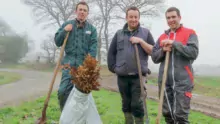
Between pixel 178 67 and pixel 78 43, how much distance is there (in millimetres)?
1764

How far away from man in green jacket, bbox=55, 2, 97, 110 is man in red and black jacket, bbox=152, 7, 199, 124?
127cm

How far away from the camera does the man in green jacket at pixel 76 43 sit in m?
4.76

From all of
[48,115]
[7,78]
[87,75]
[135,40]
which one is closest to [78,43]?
[135,40]

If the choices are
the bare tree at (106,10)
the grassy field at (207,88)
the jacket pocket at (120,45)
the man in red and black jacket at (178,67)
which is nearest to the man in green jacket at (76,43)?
the jacket pocket at (120,45)

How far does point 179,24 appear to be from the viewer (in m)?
4.28

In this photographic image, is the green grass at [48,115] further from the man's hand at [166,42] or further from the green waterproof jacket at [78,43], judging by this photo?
the man's hand at [166,42]

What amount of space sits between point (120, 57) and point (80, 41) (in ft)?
2.44

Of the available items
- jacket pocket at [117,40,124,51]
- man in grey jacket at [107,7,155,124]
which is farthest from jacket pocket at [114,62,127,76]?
jacket pocket at [117,40,124,51]

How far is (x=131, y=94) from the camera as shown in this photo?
4879 millimetres

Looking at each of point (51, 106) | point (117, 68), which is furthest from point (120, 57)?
point (51, 106)

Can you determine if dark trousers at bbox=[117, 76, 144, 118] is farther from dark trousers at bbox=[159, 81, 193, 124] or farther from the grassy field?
the grassy field

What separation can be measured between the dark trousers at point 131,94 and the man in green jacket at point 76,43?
0.71 m

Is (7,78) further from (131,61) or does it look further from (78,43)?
(131,61)

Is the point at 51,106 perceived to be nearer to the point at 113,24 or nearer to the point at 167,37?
the point at 167,37
